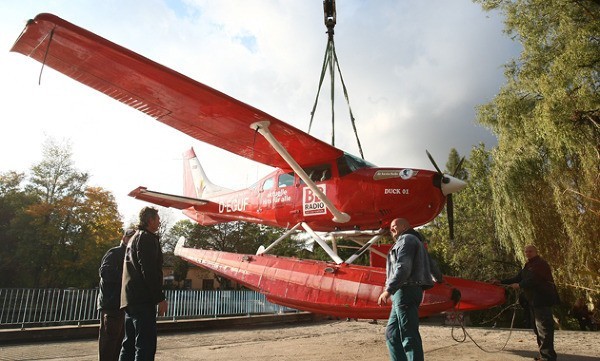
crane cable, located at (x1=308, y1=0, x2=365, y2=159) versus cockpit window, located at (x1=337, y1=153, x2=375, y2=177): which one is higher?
crane cable, located at (x1=308, y1=0, x2=365, y2=159)

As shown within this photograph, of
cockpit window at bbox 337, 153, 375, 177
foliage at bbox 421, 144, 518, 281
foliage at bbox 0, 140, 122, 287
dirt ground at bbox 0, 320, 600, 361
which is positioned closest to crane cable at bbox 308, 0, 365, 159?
cockpit window at bbox 337, 153, 375, 177

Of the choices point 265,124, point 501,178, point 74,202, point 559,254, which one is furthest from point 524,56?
point 74,202

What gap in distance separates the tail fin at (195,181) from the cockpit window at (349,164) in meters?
5.48

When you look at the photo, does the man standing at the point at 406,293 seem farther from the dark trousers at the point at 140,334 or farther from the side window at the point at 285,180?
the side window at the point at 285,180

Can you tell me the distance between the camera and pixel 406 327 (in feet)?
11.8

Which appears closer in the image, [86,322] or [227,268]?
[227,268]

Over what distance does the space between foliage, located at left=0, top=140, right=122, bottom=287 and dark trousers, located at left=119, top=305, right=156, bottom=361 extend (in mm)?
30071

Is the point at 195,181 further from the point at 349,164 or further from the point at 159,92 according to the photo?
the point at 349,164

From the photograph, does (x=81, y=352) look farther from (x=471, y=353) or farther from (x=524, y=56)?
(x=524, y=56)

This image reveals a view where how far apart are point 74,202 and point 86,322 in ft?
79.5

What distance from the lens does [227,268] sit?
356 inches

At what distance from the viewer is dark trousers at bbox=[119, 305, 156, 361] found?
10.9ft

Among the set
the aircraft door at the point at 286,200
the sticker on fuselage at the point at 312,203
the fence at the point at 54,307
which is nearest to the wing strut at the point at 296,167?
the sticker on fuselage at the point at 312,203

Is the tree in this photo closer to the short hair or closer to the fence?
the short hair
